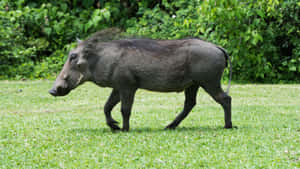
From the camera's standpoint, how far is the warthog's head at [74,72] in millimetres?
7355

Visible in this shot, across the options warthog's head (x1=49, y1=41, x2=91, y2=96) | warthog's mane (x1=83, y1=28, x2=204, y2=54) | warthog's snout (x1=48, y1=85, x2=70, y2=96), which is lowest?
warthog's snout (x1=48, y1=85, x2=70, y2=96)

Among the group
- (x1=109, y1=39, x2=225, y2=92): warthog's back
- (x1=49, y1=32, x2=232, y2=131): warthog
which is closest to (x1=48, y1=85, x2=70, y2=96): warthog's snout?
(x1=49, y1=32, x2=232, y2=131): warthog

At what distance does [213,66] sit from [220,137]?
1.08 m

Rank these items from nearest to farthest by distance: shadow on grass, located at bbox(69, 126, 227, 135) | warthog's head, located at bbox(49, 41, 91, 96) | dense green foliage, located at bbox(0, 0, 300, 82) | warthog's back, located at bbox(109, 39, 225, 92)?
warthog's back, located at bbox(109, 39, 225, 92), warthog's head, located at bbox(49, 41, 91, 96), shadow on grass, located at bbox(69, 126, 227, 135), dense green foliage, located at bbox(0, 0, 300, 82)

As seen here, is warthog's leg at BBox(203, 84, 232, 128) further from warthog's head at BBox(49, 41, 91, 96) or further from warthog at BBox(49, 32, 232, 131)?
warthog's head at BBox(49, 41, 91, 96)

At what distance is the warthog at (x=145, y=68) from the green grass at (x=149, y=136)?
66 centimetres

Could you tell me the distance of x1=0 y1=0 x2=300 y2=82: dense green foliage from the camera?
15.5 m

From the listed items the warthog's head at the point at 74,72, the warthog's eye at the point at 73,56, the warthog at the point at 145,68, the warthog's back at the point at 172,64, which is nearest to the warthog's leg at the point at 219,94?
the warthog at the point at 145,68

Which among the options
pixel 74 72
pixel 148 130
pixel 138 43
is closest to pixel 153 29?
pixel 138 43

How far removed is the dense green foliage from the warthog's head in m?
7.08

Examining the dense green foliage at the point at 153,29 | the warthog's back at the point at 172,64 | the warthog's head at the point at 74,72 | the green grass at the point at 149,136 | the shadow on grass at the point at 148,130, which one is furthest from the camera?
the dense green foliage at the point at 153,29

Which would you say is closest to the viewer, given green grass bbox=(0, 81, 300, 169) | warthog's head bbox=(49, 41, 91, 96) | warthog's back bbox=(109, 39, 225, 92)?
green grass bbox=(0, 81, 300, 169)

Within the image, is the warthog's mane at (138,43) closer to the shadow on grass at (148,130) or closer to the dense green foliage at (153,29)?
the shadow on grass at (148,130)

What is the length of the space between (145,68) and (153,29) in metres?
9.79
